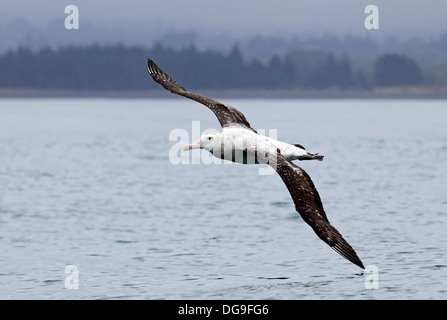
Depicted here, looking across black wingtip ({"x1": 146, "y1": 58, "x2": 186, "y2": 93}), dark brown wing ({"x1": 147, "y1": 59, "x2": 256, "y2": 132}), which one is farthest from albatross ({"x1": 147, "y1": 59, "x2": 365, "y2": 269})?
black wingtip ({"x1": 146, "y1": 58, "x2": 186, "y2": 93})

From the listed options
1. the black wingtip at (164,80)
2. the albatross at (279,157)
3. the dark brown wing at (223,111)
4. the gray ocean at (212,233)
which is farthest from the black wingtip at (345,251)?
the black wingtip at (164,80)

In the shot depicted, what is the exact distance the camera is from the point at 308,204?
53.7 feet

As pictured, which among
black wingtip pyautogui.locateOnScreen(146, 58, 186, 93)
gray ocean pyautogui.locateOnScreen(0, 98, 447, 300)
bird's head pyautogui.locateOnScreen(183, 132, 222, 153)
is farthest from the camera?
black wingtip pyautogui.locateOnScreen(146, 58, 186, 93)

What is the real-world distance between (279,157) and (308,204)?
142 cm

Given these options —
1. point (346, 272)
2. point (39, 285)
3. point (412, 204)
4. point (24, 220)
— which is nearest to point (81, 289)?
point (39, 285)

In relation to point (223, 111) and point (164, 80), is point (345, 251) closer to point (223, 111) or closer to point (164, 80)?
point (223, 111)

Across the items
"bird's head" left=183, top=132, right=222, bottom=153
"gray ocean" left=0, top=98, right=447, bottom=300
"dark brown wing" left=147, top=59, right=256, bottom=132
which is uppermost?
"dark brown wing" left=147, top=59, right=256, bottom=132

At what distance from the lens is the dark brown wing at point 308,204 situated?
15.7 meters

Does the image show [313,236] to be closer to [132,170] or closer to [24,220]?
[24,220]

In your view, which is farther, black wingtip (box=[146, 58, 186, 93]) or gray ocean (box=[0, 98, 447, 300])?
black wingtip (box=[146, 58, 186, 93])

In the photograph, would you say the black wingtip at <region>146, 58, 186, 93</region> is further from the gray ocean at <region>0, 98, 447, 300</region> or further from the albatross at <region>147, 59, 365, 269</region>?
the gray ocean at <region>0, 98, 447, 300</region>

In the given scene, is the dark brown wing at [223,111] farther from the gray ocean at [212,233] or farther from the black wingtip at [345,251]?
the black wingtip at [345,251]

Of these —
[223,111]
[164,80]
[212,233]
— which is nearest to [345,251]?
[223,111]

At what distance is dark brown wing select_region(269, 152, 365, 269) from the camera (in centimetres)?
1574
